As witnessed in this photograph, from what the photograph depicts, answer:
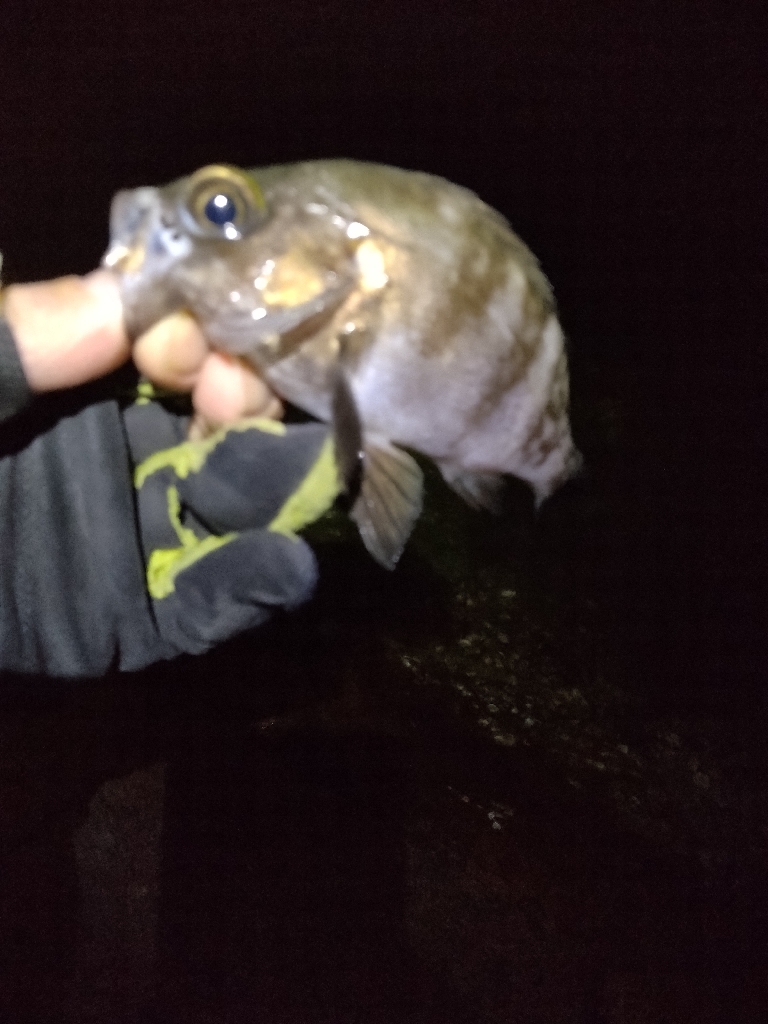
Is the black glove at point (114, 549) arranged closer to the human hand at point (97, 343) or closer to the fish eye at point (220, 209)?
the human hand at point (97, 343)

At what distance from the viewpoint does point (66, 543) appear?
2.69 feet

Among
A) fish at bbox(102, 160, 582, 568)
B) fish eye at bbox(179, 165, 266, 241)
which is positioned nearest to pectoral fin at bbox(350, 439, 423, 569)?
fish at bbox(102, 160, 582, 568)

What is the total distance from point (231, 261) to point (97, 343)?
15 cm

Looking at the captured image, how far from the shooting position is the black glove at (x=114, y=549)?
0.77 meters

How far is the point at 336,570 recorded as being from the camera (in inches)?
64.4

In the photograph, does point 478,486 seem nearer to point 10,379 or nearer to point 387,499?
point 387,499

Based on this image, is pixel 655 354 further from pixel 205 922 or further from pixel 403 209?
pixel 205 922

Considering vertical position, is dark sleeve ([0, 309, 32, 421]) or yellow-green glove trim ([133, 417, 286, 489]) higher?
dark sleeve ([0, 309, 32, 421])

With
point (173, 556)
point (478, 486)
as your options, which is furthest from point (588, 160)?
point (173, 556)

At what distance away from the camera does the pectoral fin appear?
0.75 metres

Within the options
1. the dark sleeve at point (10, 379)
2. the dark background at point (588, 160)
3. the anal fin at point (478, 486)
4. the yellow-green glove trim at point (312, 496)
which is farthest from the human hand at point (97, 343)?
the dark background at point (588, 160)

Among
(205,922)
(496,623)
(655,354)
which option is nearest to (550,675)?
(496,623)

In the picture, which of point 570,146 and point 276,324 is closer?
point 276,324

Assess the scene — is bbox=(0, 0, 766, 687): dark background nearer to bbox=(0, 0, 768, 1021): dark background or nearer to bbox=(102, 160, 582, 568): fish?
bbox=(0, 0, 768, 1021): dark background
